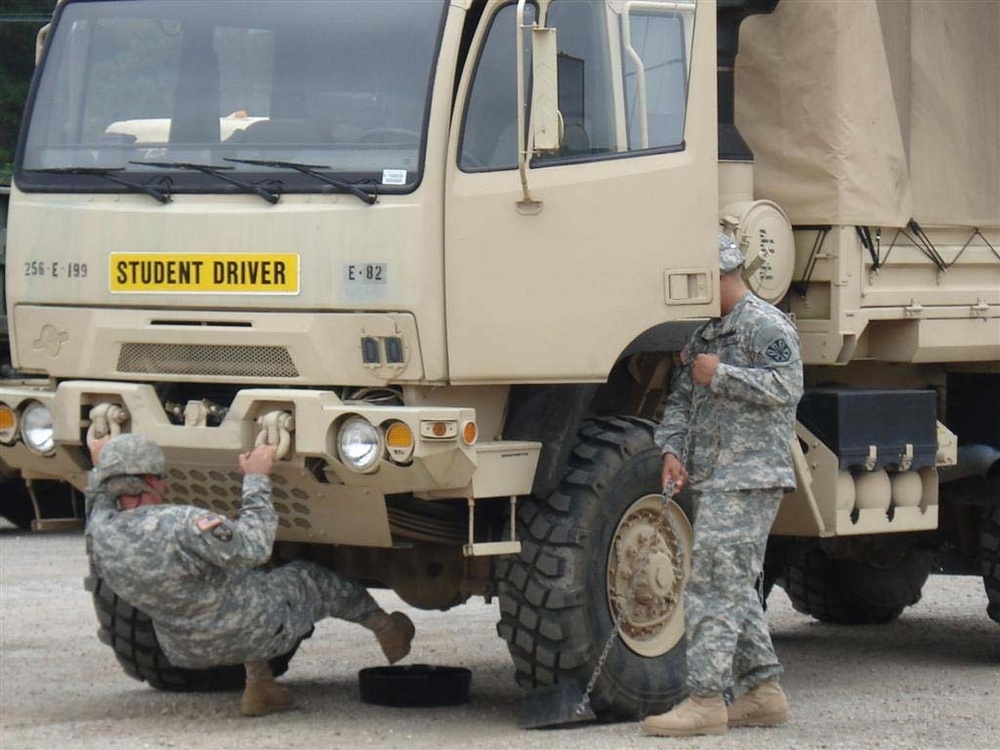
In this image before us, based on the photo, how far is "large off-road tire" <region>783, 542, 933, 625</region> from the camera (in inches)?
470

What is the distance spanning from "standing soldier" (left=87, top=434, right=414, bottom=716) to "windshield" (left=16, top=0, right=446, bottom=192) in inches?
42.7

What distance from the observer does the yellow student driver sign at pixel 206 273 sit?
7.99 meters

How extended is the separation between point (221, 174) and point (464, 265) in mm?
1057

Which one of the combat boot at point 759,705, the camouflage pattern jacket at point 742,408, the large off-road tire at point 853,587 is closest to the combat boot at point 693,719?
the combat boot at point 759,705

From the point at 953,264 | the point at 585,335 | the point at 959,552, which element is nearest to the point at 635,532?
the point at 585,335

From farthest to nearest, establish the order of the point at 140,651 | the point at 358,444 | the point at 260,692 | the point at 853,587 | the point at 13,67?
the point at 13,67 < the point at 853,587 < the point at 140,651 < the point at 260,692 < the point at 358,444

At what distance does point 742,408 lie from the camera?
26.3 feet

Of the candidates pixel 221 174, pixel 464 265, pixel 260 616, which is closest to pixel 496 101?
pixel 464 265

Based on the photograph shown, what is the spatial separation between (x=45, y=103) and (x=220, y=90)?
2.69 feet

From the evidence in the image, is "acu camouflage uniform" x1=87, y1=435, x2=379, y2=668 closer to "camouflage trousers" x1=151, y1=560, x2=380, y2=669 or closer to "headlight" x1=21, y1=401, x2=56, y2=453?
"camouflage trousers" x1=151, y1=560, x2=380, y2=669

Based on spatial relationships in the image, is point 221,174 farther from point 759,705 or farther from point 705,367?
point 759,705

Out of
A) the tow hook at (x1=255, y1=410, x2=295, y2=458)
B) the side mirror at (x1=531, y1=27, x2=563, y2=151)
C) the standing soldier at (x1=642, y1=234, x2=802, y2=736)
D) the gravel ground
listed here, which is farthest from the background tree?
the side mirror at (x1=531, y1=27, x2=563, y2=151)

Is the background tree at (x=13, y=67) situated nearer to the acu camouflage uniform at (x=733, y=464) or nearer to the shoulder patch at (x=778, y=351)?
the acu camouflage uniform at (x=733, y=464)

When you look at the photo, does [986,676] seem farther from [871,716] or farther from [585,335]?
[585,335]
